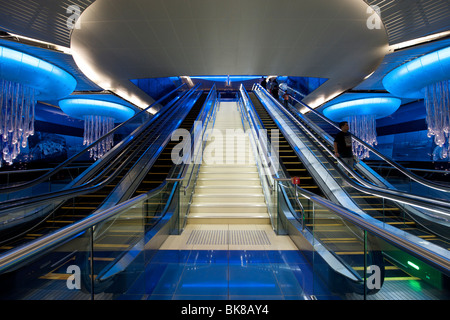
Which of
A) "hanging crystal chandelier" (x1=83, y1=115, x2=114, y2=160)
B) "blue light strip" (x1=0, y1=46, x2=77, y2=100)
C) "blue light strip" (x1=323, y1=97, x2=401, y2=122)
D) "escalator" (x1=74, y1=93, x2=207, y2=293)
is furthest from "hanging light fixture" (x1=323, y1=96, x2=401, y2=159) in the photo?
"hanging crystal chandelier" (x1=83, y1=115, x2=114, y2=160)

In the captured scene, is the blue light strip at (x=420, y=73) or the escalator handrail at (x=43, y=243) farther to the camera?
the blue light strip at (x=420, y=73)

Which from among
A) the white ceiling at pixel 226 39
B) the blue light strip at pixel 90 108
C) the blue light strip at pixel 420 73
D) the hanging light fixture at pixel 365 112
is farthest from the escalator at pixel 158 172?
the hanging light fixture at pixel 365 112

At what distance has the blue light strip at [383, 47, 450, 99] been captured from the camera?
5.88 meters

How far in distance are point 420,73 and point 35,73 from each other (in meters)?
10.8

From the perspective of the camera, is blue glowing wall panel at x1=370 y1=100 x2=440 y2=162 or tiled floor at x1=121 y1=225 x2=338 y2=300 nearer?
tiled floor at x1=121 y1=225 x2=338 y2=300

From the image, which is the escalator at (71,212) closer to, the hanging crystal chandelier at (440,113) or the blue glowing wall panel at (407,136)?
the hanging crystal chandelier at (440,113)

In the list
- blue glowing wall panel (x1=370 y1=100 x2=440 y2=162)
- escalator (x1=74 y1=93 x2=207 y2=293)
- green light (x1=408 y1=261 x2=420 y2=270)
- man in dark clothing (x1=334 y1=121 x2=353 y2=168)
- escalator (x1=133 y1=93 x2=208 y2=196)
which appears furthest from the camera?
blue glowing wall panel (x1=370 y1=100 x2=440 y2=162)

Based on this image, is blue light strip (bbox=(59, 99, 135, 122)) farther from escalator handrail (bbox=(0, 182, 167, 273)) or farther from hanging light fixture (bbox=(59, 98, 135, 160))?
escalator handrail (bbox=(0, 182, 167, 273))

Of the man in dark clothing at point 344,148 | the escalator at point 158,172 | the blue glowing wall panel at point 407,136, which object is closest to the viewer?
the man in dark clothing at point 344,148

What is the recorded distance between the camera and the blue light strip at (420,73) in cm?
588

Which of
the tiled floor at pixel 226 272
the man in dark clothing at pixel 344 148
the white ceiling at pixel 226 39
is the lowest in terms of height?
the tiled floor at pixel 226 272

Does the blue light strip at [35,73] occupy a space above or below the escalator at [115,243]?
above

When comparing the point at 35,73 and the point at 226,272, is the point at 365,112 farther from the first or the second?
the point at 35,73
